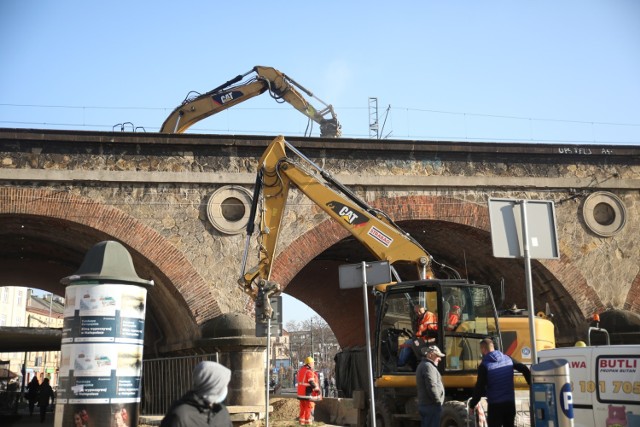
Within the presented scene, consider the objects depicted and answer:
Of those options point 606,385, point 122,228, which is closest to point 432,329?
point 606,385

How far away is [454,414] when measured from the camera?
1159 centimetres

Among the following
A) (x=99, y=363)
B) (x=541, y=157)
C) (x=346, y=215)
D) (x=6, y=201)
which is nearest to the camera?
(x=99, y=363)

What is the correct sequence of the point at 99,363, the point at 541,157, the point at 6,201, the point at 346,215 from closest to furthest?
the point at 99,363, the point at 346,215, the point at 6,201, the point at 541,157

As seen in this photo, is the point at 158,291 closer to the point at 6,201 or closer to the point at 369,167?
the point at 6,201

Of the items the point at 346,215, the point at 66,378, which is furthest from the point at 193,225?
the point at 66,378

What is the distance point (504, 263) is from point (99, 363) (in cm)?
1496

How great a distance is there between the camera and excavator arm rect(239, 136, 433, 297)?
666 inches

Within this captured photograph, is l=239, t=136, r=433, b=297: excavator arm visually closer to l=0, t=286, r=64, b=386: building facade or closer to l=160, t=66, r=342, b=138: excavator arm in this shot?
l=160, t=66, r=342, b=138: excavator arm

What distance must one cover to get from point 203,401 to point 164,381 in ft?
57.3

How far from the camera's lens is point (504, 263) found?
74.5ft

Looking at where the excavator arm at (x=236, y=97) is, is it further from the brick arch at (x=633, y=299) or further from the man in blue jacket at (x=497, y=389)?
the man in blue jacket at (x=497, y=389)

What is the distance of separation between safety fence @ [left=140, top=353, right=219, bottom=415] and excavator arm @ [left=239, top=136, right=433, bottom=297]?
3.09 m

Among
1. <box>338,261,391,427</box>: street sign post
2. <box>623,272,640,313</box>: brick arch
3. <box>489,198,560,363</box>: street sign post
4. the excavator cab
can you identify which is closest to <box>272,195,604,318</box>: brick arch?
<box>623,272,640,313</box>: brick arch

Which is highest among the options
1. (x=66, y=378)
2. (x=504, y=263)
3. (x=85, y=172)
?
(x=85, y=172)
